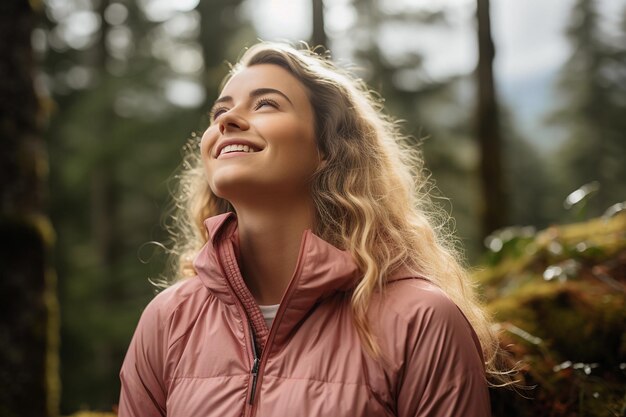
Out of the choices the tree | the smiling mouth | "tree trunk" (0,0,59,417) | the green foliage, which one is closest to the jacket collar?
the smiling mouth

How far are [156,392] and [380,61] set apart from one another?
12.1 meters

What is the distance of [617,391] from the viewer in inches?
103

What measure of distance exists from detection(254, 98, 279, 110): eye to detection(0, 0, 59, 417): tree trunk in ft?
9.31

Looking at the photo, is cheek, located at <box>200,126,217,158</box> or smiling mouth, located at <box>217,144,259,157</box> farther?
cheek, located at <box>200,126,217,158</box>

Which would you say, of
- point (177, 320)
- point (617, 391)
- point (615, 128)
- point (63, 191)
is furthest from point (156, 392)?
point (615, 128)

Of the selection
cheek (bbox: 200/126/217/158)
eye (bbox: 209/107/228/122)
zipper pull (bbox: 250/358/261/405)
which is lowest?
zipper pull (bbox: 250/358/261/405)

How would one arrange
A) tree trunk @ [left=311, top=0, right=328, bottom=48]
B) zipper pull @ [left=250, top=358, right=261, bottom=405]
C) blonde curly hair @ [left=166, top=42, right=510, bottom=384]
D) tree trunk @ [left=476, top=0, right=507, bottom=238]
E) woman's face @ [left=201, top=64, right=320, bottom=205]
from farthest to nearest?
tree trunk @ [left=311, top=0, right=328, bottom=48] < tree trunk @ [left=476, top=0, right=507, bottom=238] < blonde curly hair @ [left=166, top=42, right=510, bottom=384] < woman's face @ [left=201, top=64, right=320, bottom=205] < zipper pull @ [left=250, top=358, right=261, bottom=405]

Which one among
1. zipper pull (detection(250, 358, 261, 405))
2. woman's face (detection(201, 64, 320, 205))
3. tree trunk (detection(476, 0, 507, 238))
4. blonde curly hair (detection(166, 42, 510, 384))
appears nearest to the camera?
zipper pull (detection(250, 358, 261, 405))

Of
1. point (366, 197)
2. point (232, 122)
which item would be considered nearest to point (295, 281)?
point (366, 197)

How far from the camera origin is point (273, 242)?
2.25 metres

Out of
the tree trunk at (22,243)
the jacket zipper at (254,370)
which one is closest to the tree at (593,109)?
the tree trunk at (22,243)

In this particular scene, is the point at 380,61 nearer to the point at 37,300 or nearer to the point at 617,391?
the point at 37,300

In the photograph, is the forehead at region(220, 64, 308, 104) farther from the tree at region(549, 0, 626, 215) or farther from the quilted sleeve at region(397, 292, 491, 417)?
the tree at region(549, 0, 626, 215)

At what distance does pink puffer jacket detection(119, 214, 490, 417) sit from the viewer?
1836 millimetres
